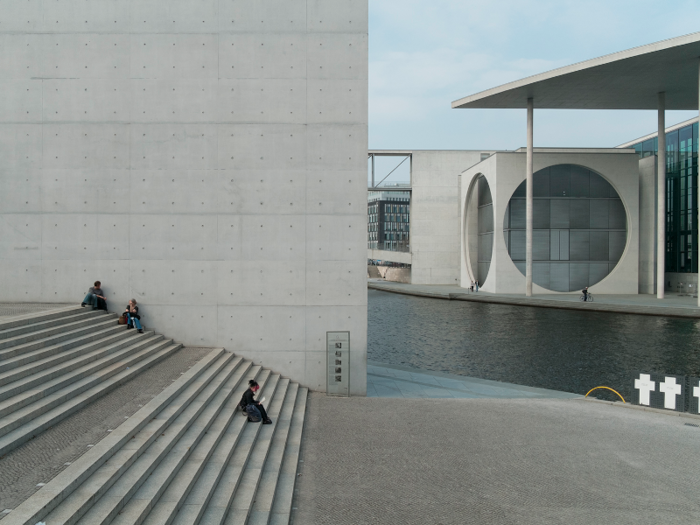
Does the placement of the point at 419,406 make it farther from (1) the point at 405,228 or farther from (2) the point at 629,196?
(1) the point at 405,228

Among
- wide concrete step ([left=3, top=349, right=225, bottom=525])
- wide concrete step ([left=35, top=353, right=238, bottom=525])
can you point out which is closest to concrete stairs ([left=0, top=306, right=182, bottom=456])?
wide concrete step ([left=3, top=349, right=225, bottom=525])

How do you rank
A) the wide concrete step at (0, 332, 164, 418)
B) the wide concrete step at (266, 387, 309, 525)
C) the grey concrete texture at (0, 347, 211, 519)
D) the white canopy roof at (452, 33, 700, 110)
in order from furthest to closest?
1. the white canopy roof at (452, 33, 700, 110)
2. the wide concrete step at (0, 332, 164, 418)
3. the wide concrete step at (266, 387, 309, 525)
4. the grey concrete texture at (0, 347, 211, 519)

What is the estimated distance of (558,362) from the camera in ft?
60.7

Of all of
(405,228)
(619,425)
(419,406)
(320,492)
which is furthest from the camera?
(405,228)

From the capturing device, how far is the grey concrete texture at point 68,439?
5871mm

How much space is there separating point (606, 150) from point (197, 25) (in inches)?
1469

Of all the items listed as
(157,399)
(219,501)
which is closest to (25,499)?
(219,501)

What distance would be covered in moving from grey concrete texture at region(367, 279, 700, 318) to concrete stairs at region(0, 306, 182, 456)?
1140 inches

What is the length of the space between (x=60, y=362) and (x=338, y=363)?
6.57m

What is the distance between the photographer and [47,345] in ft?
34.5

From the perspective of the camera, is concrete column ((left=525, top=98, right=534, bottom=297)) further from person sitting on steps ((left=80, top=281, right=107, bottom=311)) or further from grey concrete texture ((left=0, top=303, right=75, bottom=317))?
grey concrete texture ((left=0, top=303, right=75, bottom=317))

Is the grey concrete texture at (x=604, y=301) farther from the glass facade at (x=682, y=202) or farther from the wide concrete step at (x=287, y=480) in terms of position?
the wide concrete step at (x=287, y=480)

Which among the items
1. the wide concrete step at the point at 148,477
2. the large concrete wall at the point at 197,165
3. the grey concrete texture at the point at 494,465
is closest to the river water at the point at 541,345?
the grey concrete texture at the point at 494,465

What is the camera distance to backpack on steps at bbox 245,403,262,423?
9820 millimetres
